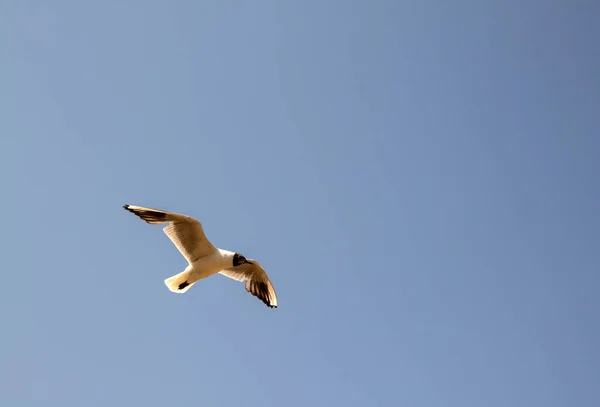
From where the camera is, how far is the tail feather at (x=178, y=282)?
13.5 metres

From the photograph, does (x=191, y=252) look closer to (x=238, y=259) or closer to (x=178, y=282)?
(x=178, y=282)

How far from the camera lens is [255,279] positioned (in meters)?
14.7

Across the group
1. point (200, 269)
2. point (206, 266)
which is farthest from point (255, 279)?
point (200, 269)

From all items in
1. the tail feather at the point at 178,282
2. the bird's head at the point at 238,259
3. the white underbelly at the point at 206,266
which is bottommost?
the tail feather at the point at 178,282

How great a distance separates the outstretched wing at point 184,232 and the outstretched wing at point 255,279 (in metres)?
1.28

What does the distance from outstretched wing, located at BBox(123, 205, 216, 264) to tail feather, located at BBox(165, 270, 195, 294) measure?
0.34 meters

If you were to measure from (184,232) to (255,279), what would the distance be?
7.77 feet

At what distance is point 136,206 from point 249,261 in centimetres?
303

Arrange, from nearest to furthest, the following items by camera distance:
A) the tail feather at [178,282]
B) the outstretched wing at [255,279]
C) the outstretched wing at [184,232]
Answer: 1. the outstretched wing at [184,232]
2. the tail feather at [178,282]
3. the outstretched wing at [255,279]

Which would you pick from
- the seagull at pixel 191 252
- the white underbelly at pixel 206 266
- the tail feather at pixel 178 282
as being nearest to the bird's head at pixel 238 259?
the seagull at pixel 191 252

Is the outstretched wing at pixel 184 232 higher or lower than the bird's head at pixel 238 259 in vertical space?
lower

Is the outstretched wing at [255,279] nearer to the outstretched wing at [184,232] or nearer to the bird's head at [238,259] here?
the bird's head at [238,259]

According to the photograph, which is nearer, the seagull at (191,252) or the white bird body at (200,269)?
the seagull at (191,252)

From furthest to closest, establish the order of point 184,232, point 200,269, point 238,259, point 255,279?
point 255,279
point 238,259
point 200,269
point 184,232
